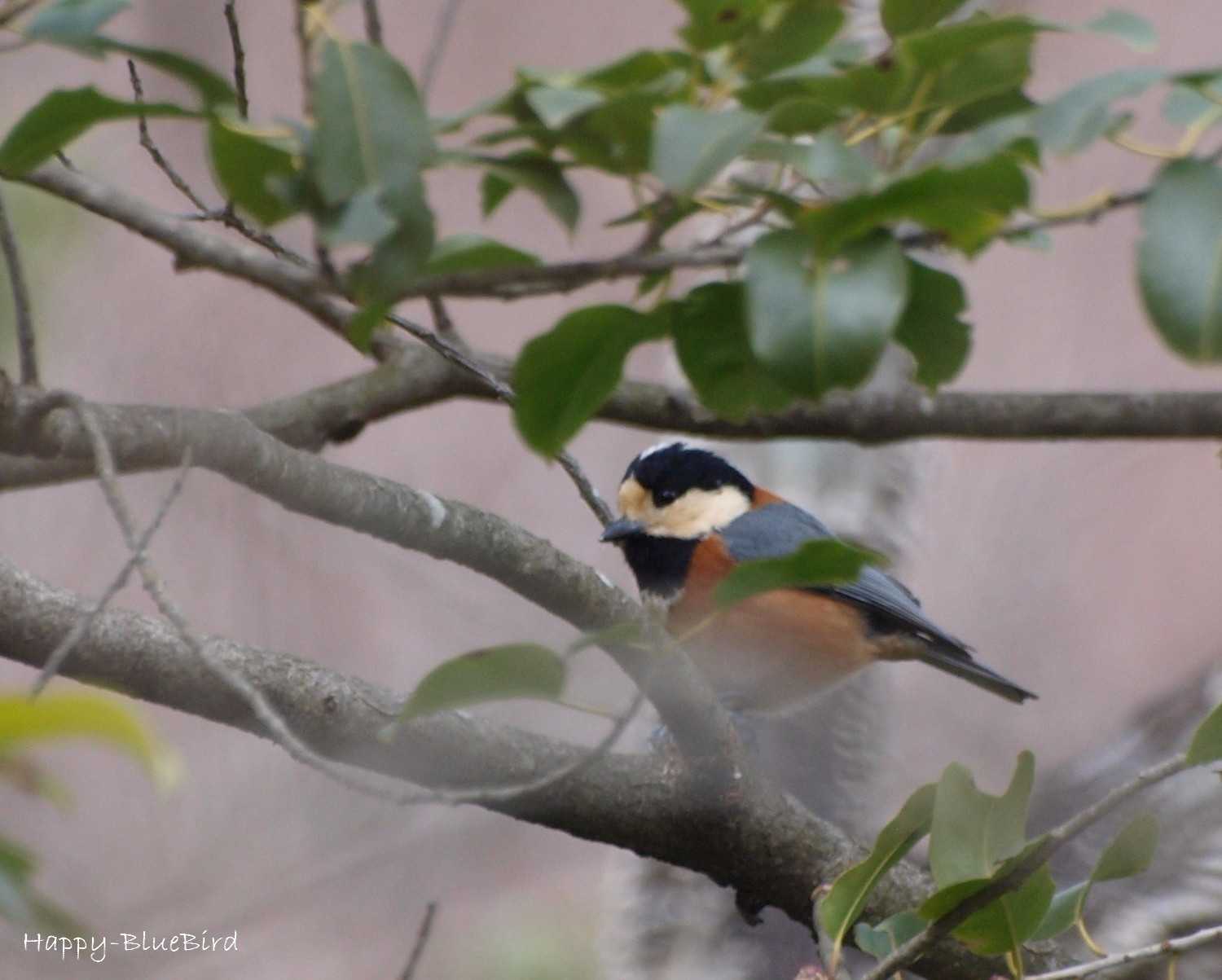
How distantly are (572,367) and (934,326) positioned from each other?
289 millimetres

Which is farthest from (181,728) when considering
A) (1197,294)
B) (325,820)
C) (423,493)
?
(1197,294)

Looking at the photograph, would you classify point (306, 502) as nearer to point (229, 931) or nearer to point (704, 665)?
point (704, 665)

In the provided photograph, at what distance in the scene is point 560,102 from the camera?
3.39ft

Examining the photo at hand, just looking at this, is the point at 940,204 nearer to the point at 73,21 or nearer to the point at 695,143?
the point at 695,143

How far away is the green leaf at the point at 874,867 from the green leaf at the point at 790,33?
86cm

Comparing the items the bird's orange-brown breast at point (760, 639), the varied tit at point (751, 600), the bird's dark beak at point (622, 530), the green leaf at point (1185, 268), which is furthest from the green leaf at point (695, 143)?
the bird's orange-brown breast at point (760, 639)

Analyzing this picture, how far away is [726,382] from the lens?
1.27 m

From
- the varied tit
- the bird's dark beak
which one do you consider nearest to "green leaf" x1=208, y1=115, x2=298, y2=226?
the bird's dark beak

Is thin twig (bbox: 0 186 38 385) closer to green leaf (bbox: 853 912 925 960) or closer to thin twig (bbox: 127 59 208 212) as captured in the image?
thin twig (bbox: 127 59 208 212)

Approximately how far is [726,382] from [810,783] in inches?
128

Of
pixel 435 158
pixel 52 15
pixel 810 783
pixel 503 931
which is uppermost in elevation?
pixel 52 15

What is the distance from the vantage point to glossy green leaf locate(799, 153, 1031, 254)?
1010 millimetres

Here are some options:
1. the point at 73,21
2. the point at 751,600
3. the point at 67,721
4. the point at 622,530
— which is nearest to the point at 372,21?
the point at 73,21

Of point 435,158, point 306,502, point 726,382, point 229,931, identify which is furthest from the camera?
point 229,931
